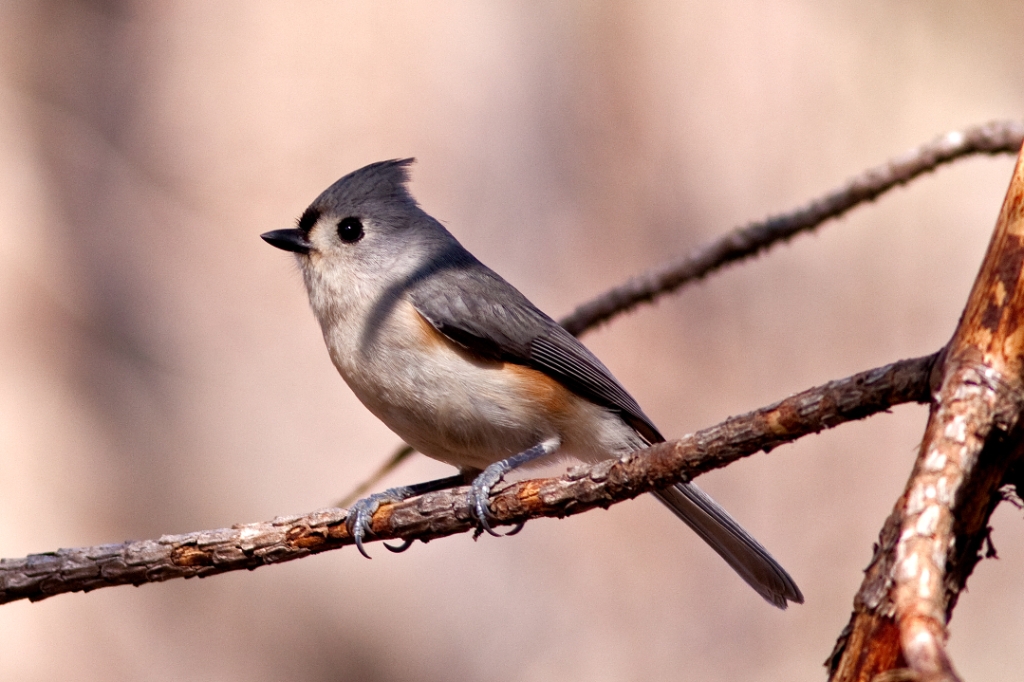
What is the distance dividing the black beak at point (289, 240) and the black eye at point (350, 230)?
0.11 metres

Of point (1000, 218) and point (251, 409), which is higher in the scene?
point (251, 409)

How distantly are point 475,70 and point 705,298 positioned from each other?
1.75 metres

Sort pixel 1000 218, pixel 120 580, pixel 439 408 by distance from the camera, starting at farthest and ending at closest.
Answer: pixel 439 408, pixel 120 580, pixel 1000 218

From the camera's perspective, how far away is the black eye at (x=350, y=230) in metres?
3.08

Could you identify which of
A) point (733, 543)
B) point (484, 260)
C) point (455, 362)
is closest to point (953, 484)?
point (733, 543)

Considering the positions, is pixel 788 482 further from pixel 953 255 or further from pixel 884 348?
pixel 953 255

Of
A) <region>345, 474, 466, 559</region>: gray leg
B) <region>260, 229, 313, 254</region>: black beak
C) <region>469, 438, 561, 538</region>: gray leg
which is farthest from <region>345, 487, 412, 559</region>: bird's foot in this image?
<region>260, 229, 313, 254</region>: black beak

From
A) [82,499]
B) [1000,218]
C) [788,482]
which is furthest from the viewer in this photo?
[788,482]

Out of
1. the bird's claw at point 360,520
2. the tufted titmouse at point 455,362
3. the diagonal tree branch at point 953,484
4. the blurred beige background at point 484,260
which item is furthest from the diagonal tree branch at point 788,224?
the blurred beige background at point 484,260

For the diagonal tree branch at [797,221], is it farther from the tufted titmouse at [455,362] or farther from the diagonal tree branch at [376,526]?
the diagonal tree branch at [376,526]

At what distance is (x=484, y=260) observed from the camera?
4.64 metres

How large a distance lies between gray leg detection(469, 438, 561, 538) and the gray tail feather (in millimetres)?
378

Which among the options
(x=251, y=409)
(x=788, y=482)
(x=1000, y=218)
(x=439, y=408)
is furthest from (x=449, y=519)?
(x=788, y=482)

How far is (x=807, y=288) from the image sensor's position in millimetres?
5109
